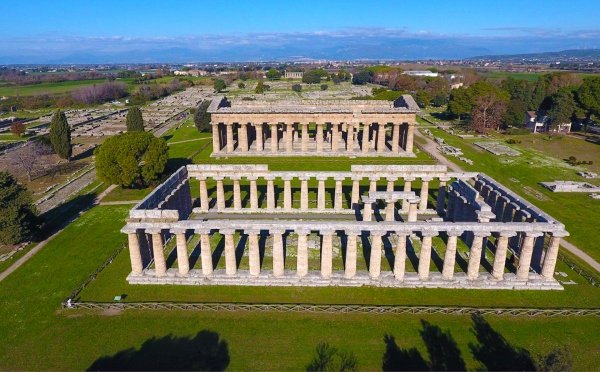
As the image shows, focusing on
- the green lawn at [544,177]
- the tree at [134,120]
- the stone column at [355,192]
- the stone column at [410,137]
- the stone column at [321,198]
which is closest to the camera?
the green lawn at [544,177]

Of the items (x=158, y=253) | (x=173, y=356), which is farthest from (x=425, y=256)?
(x=158, y=253)

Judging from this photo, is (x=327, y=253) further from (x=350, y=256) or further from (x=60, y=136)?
(x=60, y=136)

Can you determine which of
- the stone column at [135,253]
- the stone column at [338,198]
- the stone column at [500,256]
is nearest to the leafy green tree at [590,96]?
the stone column at [338,198]

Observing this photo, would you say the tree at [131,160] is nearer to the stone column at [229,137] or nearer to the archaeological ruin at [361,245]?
the archaeological ruin at [361,245]

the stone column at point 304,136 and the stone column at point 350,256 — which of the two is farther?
the stone column at point 304,136

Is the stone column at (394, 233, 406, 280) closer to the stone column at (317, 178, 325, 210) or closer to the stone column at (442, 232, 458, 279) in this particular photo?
the stone column at (442, 232, 458, 279)

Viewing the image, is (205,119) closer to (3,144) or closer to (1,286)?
(3,144)

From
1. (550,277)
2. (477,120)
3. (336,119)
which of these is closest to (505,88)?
(477,120)
